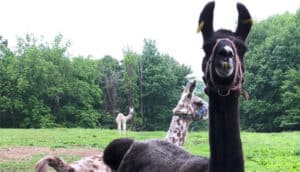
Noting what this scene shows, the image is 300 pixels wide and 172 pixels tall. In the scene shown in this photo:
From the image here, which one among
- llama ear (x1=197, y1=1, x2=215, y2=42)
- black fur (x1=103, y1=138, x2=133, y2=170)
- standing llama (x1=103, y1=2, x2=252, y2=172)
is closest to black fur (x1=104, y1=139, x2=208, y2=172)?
black fur (x1=103, y1=138, x2=133, y2=170)

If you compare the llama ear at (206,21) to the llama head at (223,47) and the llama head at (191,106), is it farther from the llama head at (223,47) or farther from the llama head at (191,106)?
the llama head at (191,106)

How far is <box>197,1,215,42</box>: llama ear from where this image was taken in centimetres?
400

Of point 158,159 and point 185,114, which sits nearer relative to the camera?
point 158,159

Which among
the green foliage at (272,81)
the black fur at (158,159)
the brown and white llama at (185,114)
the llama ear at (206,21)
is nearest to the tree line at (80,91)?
the green foliage at (272,81)

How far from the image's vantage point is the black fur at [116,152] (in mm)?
5718

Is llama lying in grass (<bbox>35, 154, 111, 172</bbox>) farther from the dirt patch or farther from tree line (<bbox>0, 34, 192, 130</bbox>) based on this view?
tree line (<bbox>0, 34, 192, 130</bbox>)

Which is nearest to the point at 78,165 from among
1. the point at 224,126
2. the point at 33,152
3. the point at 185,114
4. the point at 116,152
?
the point at 116,152

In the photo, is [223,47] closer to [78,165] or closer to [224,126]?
[224,126]

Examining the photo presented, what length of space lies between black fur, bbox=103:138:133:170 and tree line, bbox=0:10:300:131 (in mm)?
39295

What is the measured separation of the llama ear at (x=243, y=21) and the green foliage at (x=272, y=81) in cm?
4327

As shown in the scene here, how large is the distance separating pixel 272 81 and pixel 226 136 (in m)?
45.7

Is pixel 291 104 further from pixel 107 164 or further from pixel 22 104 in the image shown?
pixel 107 164

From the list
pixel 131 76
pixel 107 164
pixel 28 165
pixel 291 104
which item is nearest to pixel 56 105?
pixel 131 76

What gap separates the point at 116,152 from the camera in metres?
5.79
